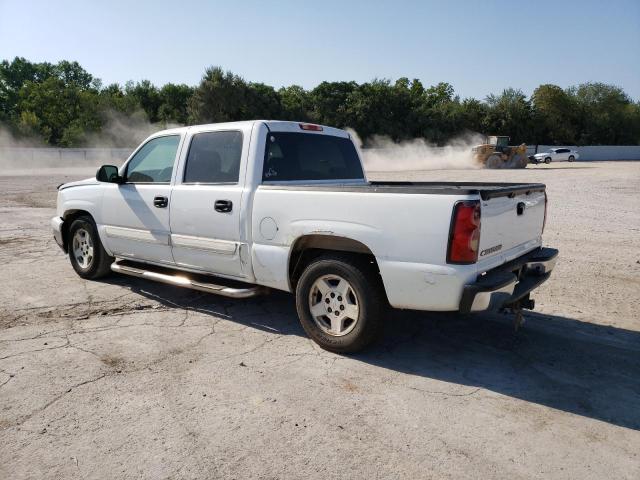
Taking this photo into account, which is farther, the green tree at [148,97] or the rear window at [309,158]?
the green tree at [148,97]

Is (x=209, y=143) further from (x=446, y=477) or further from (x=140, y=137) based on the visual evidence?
(x=140, y=137)

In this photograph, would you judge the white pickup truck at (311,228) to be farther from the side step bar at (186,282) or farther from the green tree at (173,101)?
the green tree at (173,101)

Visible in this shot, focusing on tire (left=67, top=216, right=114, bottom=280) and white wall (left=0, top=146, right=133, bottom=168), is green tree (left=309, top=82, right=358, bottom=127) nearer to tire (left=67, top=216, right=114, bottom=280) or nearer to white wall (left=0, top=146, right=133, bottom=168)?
white wall (left=0, top=146, right=133, bottom=168)

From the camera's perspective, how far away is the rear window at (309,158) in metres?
4.73

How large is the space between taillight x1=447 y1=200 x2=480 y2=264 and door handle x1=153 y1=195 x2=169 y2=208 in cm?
306

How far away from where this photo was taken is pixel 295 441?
9.53 ft

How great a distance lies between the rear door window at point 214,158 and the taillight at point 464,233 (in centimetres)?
218

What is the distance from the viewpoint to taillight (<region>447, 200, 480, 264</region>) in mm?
3379

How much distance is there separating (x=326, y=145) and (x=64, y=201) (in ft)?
Result: 11.7

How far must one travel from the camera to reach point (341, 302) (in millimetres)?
4078

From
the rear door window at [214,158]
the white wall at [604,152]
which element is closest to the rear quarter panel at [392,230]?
the rear door window at [214,158]

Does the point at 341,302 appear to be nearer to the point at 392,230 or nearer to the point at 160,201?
the point at 392,230

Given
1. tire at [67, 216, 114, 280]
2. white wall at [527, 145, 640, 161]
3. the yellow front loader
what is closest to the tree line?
white wall at [527, 145, 640, 161]

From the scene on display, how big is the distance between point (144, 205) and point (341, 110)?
55.8 metres
